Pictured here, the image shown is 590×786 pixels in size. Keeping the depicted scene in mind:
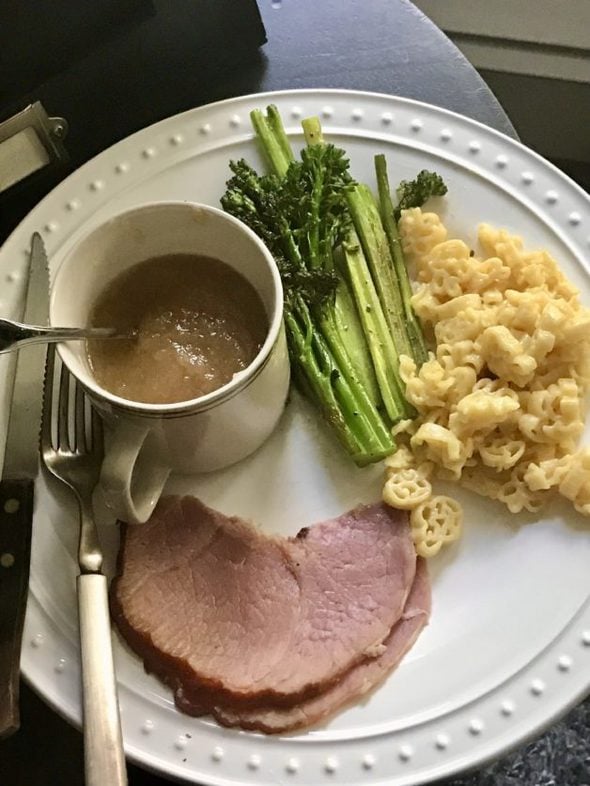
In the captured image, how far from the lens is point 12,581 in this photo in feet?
3.66

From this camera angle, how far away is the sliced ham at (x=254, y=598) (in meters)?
1.06

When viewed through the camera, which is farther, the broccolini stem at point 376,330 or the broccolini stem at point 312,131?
the broccolini stem at point 312,131

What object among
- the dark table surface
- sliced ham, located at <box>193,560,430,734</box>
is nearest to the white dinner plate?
sliced ham, located at <box>193,560,430,734</box>

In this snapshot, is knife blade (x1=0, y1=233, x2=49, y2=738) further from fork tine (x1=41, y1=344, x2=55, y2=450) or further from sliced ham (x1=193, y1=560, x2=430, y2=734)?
sliced ham (x1=193, y1=560, x2=430, y2=734)

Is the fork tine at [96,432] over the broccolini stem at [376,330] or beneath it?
beneath

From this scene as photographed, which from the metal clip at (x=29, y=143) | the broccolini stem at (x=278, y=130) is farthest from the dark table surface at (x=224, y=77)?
the broccolini stem at (x=278, y=130)

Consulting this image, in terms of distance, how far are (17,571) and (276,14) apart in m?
1.10

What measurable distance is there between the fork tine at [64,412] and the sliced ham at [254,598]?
15 centimetres

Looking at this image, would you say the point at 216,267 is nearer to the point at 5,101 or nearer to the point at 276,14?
the point at 5,101

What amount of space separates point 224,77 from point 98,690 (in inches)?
41.7

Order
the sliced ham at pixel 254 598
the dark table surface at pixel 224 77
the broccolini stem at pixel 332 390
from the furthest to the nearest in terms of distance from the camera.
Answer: the dark table surface at pixel 224 77, the broccolini stem at pixel 332 390, the sliced ham at pixel 254 598

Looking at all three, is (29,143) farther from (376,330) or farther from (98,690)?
(98,690)

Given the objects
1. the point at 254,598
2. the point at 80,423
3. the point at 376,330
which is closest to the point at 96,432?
the point at 80,423

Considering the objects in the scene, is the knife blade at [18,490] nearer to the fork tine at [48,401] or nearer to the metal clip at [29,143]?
the fork tine at [48,401]
